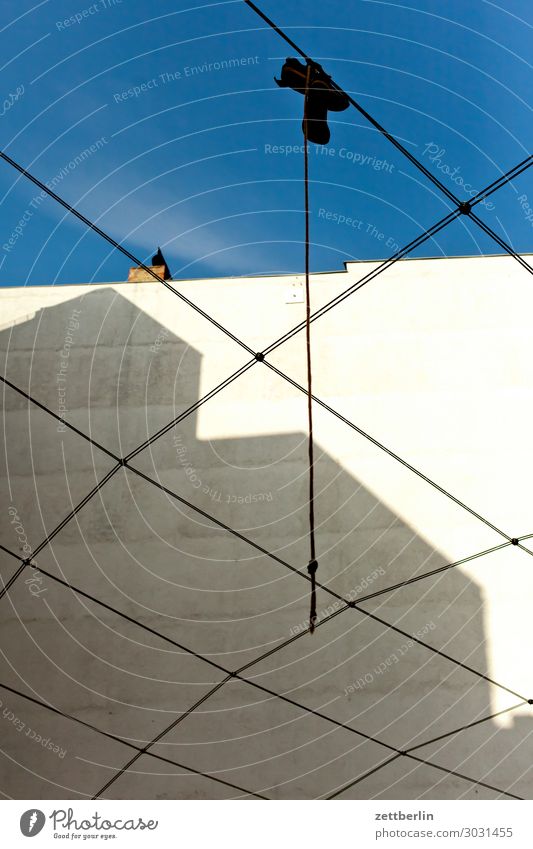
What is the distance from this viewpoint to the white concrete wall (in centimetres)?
863

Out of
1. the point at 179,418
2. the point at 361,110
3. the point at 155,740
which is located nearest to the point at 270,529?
the point at 179,418

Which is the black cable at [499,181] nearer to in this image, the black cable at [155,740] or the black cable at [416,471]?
the black cable at [416,471]

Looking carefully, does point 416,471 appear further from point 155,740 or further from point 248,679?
point 155,740

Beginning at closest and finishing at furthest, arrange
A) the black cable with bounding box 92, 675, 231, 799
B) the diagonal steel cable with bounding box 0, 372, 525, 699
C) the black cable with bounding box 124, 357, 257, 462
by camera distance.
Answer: the black cable with bounding box 92, 675, 231, 799, the diagonal steel cable with bounding box 0, 372, 525, 699, the black cable with bounding box 124, 357, 257, 462

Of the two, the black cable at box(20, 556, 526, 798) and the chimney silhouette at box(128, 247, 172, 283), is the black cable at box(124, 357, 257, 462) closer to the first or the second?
the black cable at box(20, 556, 526, 798)

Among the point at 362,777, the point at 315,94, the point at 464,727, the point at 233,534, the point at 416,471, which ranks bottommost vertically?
the point at 362,777

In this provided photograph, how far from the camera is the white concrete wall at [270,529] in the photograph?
28.3ft

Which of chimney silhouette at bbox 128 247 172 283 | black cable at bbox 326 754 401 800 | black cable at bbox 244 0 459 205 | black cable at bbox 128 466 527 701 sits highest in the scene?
chimney silhouette at bbox 128 247 172 283

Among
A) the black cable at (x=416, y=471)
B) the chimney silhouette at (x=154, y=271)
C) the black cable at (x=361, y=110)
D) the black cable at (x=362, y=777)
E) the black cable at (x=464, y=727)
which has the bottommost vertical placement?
the black cable at (x=362, y=777)

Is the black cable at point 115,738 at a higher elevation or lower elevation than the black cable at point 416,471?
lower

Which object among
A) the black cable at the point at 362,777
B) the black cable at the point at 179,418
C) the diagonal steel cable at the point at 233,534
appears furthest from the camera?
the black cable at the point at 179,418

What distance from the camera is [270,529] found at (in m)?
9.70

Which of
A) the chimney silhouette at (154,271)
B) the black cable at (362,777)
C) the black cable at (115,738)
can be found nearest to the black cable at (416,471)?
the black cable at (362,777)

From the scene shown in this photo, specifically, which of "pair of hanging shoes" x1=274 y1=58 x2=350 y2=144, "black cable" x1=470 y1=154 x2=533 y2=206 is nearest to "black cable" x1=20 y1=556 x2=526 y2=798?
"black cable" x1=470 y1=154 x2=533 y2=206
